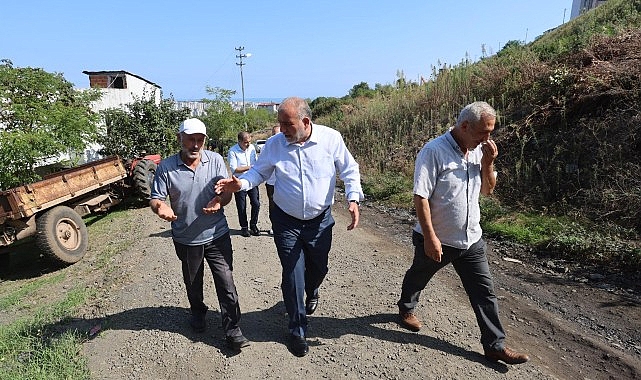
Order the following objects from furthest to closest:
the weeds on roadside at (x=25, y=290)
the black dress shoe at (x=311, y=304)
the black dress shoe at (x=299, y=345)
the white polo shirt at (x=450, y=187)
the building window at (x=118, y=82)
Result: the building window at (x=118, y=82)
the weeds on roadside at (x=25, y=290)
the black dress shoe at (x=311, y=304)
the black dress shoe at (x=299, y=345)
the white polo shirt at (x=450, y=187)

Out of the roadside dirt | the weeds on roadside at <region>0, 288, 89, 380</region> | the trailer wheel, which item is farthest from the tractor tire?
the weeds on roadside at <region>0, 288, 89, 380</region>

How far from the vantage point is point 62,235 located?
21.6ft

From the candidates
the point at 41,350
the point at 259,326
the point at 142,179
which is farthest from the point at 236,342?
the point at 142,179

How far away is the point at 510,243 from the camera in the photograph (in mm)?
5984

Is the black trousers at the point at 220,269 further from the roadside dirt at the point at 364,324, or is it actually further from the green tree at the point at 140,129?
the green tree at the point at 140,129

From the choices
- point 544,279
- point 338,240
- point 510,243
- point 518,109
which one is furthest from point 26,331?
point 518,109

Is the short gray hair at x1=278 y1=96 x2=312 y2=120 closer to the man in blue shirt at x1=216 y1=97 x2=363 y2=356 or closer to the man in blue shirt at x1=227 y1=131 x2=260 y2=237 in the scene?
the man in blue shirt at x1=216 y1=97 x2=363 y2=356

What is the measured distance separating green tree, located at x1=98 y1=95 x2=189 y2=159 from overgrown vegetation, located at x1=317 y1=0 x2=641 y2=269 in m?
7.45

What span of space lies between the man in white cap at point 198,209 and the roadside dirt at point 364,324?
505 millimetres

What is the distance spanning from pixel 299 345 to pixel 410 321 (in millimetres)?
1014

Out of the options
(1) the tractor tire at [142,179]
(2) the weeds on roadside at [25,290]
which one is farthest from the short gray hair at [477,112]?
(1) the tractor tire at [142,179]

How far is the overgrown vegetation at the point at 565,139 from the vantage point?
5.63 meters

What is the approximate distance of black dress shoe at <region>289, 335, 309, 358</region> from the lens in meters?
3.31

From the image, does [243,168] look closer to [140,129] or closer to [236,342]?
[236,342]
